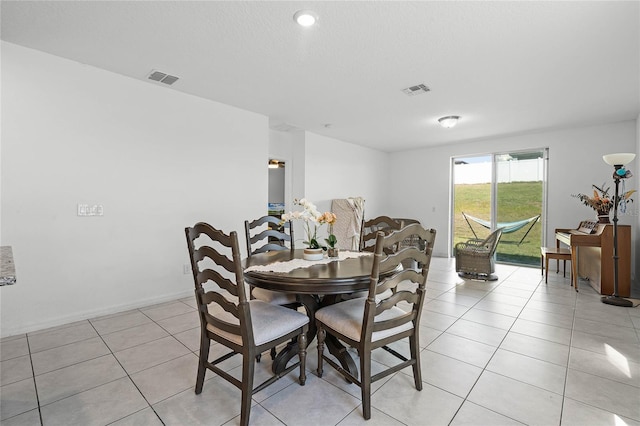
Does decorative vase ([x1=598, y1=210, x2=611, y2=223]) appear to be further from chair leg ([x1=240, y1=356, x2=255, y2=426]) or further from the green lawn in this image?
chair leg ([x1=240, y1=356, x2=255, y2=426])

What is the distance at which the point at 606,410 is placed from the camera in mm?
1618

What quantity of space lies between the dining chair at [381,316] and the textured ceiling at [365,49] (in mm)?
1581

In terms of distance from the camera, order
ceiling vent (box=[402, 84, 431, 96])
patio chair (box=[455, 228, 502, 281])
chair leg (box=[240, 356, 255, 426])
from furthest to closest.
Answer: patio chair (box=[455, 228, 502, 281]) → ceiling vent (box=[402, 84, 431, 96]) → chair leg (box=[240, 356, 255, 426])

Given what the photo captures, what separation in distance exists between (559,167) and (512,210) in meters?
1.01

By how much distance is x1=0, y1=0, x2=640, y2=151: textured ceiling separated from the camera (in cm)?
204

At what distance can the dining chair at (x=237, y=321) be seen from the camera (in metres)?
1.47

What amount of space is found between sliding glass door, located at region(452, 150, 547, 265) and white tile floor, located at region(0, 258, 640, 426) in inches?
108

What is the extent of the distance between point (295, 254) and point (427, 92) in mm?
2403

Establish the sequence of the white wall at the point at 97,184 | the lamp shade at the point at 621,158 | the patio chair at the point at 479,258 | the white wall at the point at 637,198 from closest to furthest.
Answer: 1. the white wall at the point at 97,184
2. the lamp shade at the point at 621,158
3. the white wall at the point at 637,198
4. the patio chair at the point at 479,258

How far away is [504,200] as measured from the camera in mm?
5762

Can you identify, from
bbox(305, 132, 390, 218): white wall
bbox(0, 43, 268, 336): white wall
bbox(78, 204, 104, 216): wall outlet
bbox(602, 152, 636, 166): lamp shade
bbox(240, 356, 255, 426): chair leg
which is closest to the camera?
bbox(240, 356, 255, 426): chair leg

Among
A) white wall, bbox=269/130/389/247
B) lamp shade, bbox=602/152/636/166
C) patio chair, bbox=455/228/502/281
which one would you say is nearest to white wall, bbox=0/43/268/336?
white wall, bbox=269/130/389/247

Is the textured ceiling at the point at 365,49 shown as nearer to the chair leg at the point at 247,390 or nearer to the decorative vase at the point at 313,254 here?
the decorative vase at the point at 313,254

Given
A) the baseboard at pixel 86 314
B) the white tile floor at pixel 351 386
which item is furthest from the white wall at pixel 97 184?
the white tile floor at pixel 351 386
